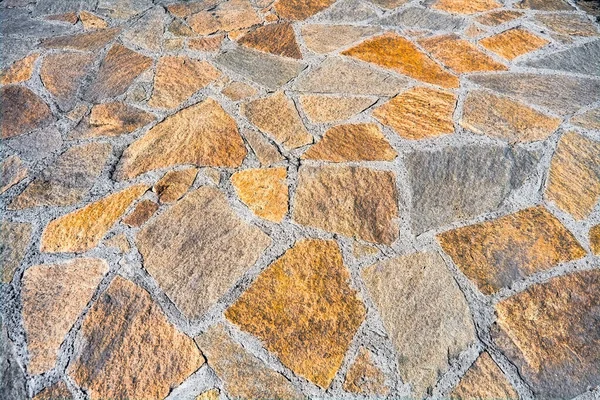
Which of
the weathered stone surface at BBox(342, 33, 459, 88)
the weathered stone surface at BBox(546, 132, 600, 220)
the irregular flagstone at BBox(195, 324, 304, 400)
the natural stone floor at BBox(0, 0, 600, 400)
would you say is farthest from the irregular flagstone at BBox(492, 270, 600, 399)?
the weathered stone surface at BBox(342, 33, 459, 88)

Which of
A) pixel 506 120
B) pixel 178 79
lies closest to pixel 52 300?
pixel 178 79

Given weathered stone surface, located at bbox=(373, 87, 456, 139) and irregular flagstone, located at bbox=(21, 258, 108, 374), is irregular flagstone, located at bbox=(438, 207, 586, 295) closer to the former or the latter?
weathered stone surface, located at bbox=(373, 87, 456, 139)

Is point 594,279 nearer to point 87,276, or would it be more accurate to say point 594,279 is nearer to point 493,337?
point 493,337

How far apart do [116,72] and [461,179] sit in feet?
6.60

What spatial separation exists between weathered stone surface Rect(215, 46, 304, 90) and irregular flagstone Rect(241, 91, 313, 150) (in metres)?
0.15

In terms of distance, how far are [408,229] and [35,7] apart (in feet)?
10.6

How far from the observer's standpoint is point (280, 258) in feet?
6.45

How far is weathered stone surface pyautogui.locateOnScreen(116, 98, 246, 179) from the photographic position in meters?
2.35

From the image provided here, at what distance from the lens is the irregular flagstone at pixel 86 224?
2055 mm

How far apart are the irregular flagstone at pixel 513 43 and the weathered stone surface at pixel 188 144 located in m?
1.65

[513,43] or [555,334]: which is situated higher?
[513,43]

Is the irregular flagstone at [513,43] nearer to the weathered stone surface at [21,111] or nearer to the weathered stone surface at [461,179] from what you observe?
the weathered stone surface at [461,179]

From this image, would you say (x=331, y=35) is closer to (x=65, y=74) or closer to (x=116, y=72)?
(x=116, y=72)

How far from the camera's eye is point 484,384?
1.66 m
